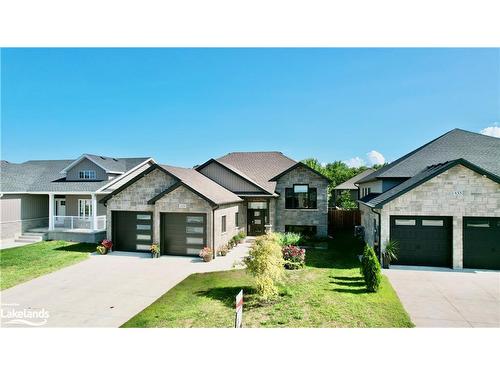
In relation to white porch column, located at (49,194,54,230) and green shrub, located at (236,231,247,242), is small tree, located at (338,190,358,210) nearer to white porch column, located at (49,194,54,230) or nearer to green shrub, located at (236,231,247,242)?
green shrub, located at (236,231,247,242)

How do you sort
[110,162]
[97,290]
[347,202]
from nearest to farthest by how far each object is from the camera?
[97,290]
[110,162]
[347,202]

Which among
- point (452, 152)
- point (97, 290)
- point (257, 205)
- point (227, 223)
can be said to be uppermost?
point (452, 152)

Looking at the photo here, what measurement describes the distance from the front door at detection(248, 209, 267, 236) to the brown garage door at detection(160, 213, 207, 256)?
678cm

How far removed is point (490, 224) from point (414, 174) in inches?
186

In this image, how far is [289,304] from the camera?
9.38 m

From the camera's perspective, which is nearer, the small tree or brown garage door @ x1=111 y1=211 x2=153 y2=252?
brown garage door @ x1=111 y1=211 x2=153 y2=252

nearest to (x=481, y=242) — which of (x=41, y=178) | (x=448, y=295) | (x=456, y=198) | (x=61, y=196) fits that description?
(x=456, y=198)

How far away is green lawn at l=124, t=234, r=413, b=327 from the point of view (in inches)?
319

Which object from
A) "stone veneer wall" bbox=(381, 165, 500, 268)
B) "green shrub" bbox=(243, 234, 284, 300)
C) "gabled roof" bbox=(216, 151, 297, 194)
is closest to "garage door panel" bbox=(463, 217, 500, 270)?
"stone veneer wall" bbox=(381, 165, 500, 268)

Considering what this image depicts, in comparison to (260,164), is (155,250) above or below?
below

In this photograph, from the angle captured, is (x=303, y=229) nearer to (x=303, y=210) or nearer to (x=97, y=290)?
(x=303, y=210)

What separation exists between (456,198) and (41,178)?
30.1m

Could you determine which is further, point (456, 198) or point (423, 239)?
point (423, 239)

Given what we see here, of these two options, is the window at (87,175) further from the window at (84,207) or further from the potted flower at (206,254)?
the potted flower at (206,254)
